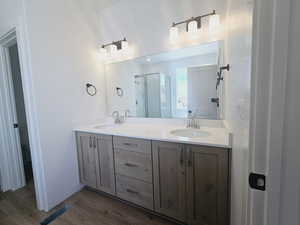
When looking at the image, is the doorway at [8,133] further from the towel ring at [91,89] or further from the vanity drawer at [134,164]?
the vanity drawer at [134,164]

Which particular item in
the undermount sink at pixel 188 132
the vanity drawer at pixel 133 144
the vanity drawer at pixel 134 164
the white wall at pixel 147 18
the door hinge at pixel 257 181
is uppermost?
the white wall at pixel 147 18

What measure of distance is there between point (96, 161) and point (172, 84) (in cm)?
139

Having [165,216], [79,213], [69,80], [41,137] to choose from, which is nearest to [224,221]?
[165,216]

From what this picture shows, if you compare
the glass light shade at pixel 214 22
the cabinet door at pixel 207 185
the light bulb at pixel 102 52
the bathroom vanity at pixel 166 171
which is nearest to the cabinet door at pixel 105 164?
the bathroom vanity at pixel 166 171

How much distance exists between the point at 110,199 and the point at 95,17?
264 cm

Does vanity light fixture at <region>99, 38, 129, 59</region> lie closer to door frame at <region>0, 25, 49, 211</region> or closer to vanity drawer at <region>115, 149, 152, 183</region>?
door frame at <region>0, 25, 49, 211</region>

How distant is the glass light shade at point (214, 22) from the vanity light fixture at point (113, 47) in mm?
1168

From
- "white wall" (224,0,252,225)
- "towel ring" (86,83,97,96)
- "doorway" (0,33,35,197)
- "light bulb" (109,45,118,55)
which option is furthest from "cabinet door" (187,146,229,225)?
"doorway" (0,33,35,197)

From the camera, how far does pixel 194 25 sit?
5.33 ft

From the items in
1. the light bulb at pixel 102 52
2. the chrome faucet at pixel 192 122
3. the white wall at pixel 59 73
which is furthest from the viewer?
the light bulb at pixel 102 52

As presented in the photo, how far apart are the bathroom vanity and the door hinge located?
0.60 metres

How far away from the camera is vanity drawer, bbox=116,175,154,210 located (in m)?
1.52

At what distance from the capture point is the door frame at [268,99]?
44 cm

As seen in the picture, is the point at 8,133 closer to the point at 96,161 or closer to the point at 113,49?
the point at 96,161
